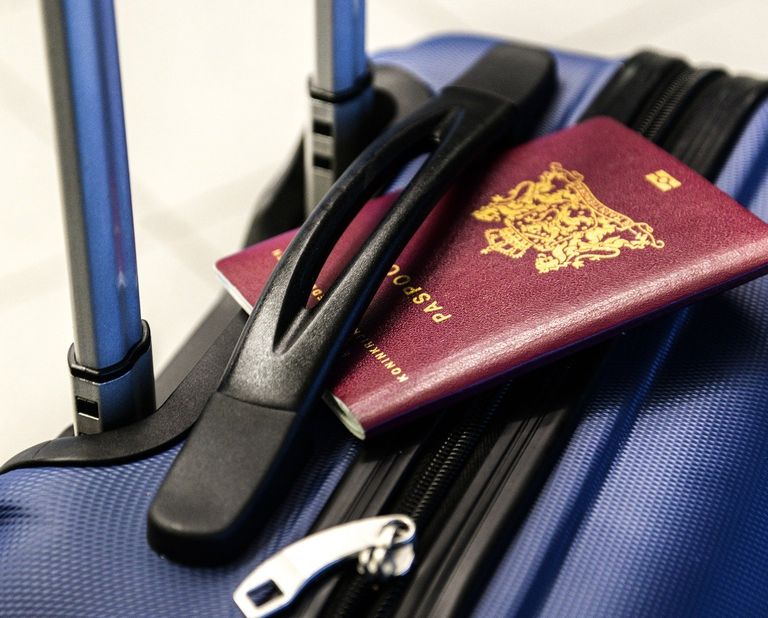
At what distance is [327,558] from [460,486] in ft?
0.27

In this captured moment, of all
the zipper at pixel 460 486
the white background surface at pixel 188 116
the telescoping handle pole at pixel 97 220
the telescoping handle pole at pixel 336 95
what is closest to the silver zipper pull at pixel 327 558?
the zipper at pixel 460 486

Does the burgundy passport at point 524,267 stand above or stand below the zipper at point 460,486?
above

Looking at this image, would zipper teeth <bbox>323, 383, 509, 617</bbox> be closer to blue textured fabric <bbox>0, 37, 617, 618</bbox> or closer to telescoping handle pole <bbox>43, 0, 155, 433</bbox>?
blue textured fabric <bbox>0, 37, 617, 618</bbox>

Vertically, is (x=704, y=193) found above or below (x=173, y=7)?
above

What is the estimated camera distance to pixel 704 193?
24.8 inches

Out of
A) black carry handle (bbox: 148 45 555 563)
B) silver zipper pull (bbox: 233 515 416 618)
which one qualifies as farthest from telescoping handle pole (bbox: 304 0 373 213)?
silver zipper pull (bbox: 233 515 416 618)

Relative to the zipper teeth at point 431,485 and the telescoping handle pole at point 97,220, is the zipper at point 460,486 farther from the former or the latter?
the telescoping handle pole at point 97,220

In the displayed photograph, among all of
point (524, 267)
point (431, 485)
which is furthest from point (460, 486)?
point (524, 267)

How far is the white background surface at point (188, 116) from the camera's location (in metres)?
0.95

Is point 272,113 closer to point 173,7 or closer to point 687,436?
point 173,7

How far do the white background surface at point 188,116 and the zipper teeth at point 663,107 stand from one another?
1.48 ft

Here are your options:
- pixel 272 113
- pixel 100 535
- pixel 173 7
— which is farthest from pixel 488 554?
pixel 173 7

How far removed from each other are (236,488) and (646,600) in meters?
0.20

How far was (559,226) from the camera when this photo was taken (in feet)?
2.02
